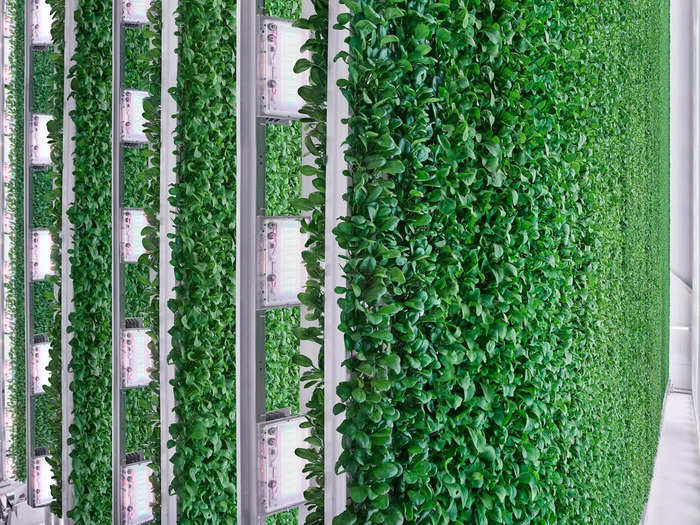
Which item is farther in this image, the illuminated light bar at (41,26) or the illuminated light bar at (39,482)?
the illuminated light bar at (39,482)

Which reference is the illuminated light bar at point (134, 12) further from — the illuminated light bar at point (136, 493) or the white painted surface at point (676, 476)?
the white painted surface at point (676, 476)

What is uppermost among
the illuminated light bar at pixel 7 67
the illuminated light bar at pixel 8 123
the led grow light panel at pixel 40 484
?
the illuminated light bar at pixel 7 67

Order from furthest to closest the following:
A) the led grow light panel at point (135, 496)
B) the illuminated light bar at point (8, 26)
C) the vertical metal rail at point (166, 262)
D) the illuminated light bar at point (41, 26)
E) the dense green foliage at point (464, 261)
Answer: the illuminated light bar at point (8, 26) → the illuminated light bar at point (41, 26) → the led grow light panel at point (135, 496) → the vertical metal rail at point (166, 262) → the dense green foliage at point (464, 261)

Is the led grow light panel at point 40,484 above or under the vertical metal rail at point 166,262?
under

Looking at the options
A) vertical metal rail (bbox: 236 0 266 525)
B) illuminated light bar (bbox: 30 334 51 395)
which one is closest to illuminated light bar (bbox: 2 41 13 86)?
illuminated light bar (bbox: 30 334 51 395)

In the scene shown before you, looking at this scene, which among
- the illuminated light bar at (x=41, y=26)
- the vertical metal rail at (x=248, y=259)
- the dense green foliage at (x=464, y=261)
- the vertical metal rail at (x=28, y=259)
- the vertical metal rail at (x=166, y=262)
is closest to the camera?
the dense green foliage at (x=464, y=261)

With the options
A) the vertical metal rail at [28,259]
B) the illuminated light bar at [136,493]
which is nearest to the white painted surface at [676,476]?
the illuminated light bar at [136,493]
